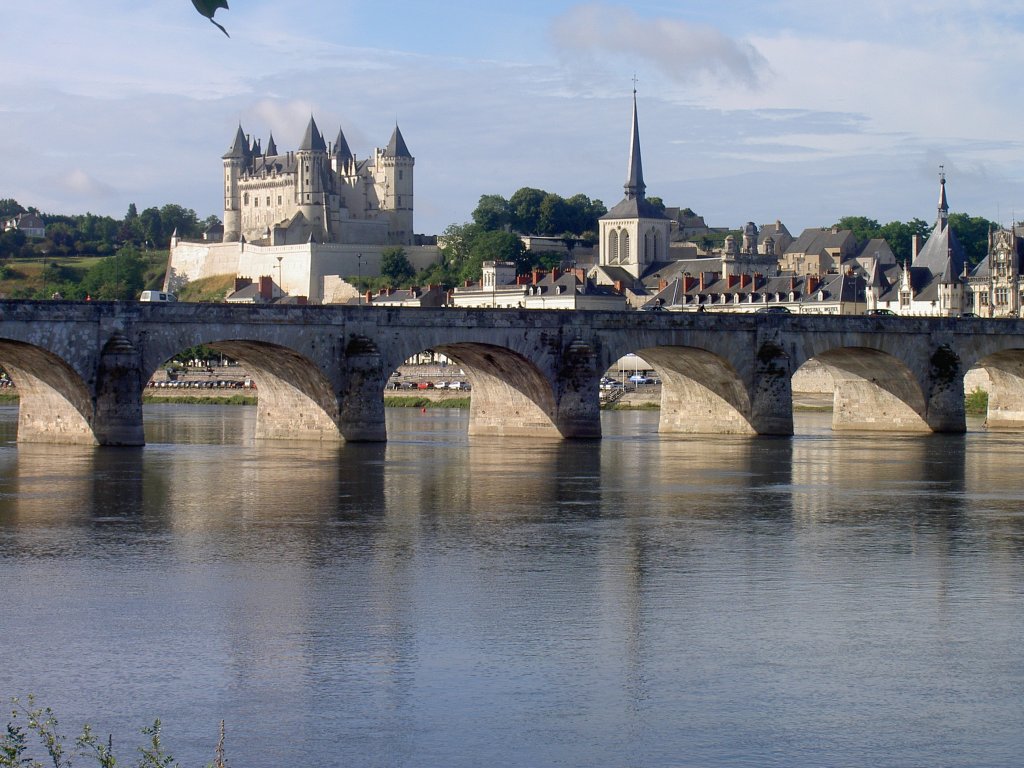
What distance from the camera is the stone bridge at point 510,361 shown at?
53938 mm

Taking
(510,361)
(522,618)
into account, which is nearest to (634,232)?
(510,361)

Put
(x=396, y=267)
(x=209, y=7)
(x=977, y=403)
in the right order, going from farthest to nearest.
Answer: (x=396, y=267) < (x=977, y=403) < (x=209, y=7)

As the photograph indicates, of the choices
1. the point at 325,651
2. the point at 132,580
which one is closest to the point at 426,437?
the point at 132,580

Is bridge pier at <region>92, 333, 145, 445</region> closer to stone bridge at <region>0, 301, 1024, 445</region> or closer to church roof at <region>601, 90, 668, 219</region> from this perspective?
stone bridge at <region>0, 301, 1024, 445</region>

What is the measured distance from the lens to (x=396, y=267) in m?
186

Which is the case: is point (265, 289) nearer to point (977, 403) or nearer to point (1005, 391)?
point (977, 403)

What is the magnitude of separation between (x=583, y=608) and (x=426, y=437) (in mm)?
45840

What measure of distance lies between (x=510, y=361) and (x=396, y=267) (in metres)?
124

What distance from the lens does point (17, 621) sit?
79.3ft

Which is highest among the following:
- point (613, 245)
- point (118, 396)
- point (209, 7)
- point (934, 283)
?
point (613, 245)

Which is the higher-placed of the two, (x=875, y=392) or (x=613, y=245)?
(x=613, y=245)

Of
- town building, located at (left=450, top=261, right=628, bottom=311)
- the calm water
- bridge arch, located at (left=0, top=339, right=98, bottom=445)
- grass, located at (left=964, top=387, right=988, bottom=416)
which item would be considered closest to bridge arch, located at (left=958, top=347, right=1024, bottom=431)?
grass, located at (left=964, top=387, right=988, bottom=416)

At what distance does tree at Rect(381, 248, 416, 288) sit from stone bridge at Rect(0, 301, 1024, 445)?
109071mm

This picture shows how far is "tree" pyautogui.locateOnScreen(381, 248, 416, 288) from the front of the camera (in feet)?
604
